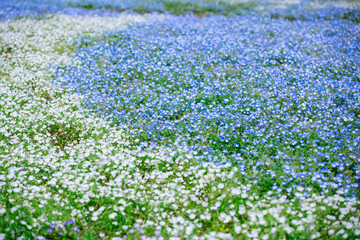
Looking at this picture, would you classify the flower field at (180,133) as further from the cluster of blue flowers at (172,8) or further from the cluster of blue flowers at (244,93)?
the cluster of blue flowers at (172,8)

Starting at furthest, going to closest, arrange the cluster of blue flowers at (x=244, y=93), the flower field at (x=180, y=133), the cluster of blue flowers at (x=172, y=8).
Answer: the cluster of blue flowers at (x=172, y=8), the cluster of blue flowers at (x=244, y=93), the flower field at (x=180, y=133)

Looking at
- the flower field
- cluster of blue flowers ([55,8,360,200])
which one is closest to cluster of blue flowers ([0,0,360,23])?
cluster of blue flowers ([55,8,360,200])

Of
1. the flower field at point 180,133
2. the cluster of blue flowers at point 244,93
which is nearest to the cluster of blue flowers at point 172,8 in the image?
the cluster of blue flowers at point 244,93

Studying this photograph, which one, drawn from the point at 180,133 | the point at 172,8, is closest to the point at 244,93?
the point at 180,133

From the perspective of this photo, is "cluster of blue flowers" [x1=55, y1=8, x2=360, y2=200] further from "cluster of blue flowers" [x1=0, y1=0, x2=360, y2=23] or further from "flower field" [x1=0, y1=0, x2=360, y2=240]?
"cluster of blue flowers" [x1=0, y1=0, x2=360, y2=23]

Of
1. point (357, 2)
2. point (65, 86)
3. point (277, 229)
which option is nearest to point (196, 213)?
point (277, 229)

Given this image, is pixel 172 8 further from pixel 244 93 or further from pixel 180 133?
pixel 180 133
